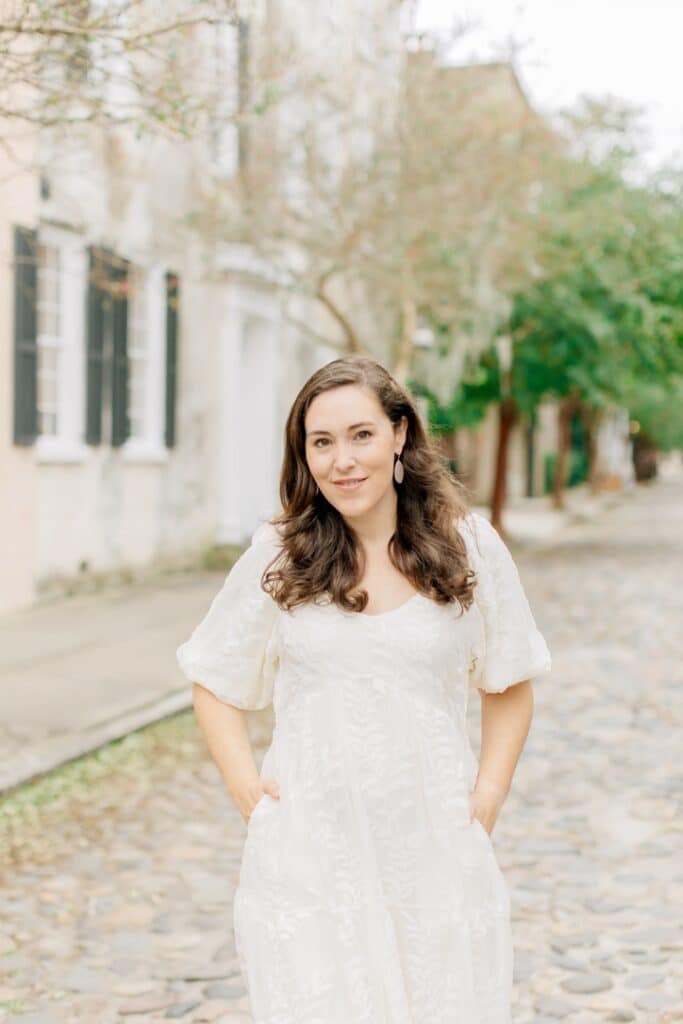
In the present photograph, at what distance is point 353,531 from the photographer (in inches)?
119

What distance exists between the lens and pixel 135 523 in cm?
1622

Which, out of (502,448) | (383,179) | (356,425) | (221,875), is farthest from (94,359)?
(356,425)

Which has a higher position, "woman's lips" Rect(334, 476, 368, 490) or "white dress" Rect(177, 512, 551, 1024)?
"woman's lips" Rect(334, 476, 368, 490)

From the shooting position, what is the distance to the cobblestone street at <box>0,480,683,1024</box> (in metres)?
4.64

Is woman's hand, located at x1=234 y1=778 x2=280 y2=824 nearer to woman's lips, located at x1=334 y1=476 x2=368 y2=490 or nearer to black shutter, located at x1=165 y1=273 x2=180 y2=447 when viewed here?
woman's lips, located at x1=334 y1=476 x2=368 y2=490

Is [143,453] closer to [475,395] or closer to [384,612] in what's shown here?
[475,395]

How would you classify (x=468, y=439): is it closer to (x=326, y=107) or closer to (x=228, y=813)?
(x=326, y=107)

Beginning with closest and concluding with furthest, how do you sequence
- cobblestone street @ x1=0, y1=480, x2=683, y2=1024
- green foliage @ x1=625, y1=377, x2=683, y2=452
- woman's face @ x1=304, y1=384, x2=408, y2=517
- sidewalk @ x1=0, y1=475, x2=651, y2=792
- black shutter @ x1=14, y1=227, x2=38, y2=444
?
woman's face @ x1=304, y1=384, x2=408, y2=517, cobblestone street @ x1=0, y1=480, x2=683, y2=1024, sidewalk @ x1=0, y1=475, x2=651, y2=792, black shutter @ x1=14, y1=227, x2=38, y2=444, green foliage @ x1=625, y1=377, x2=683, y2=452

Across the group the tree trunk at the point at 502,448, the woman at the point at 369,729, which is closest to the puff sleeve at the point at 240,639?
the woman at the point at 369,729

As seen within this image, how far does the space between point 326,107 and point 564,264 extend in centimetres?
545

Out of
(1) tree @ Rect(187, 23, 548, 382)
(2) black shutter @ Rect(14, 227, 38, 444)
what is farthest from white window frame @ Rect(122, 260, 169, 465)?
(2) black shutter @ Rect(14, 227, 38, 444)

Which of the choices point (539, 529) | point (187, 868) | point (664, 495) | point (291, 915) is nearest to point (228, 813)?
point (187, 868)

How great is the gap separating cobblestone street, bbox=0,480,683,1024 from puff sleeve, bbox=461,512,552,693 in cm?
179

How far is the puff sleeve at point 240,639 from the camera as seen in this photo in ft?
9.91
